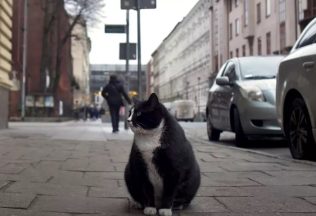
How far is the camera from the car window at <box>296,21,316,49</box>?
26.8 ft

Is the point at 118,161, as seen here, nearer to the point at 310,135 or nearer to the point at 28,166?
the point at 28,166

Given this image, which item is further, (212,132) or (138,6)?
(138,6)

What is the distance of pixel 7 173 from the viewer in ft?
21.6

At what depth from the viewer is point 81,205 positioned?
15.7 ft

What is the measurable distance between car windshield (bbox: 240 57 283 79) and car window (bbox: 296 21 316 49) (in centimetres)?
302

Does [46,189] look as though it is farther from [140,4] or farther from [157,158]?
[140,4]

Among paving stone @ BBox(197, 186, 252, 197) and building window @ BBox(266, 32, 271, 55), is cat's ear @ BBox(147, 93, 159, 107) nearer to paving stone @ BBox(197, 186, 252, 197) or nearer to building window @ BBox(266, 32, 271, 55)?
paving stone @ BBox(197, 186, 252, 197)

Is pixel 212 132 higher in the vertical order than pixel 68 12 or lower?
lower

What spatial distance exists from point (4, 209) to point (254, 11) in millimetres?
55115

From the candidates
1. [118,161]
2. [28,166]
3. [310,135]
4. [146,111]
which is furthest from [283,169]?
[146,111]

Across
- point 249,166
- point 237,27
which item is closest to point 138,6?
point 249,166

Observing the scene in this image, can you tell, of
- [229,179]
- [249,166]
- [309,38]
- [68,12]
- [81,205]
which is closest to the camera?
[81,205]

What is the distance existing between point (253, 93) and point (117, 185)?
222 inches

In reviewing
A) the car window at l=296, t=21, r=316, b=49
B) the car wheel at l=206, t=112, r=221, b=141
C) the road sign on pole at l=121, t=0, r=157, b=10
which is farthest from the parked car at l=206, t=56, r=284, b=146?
the road sign on pole at l=121, t=0, r=157, b=10
